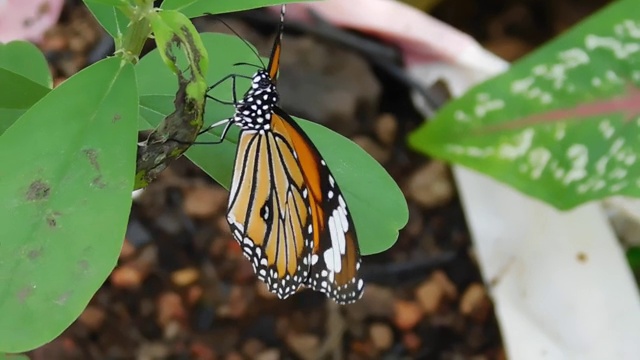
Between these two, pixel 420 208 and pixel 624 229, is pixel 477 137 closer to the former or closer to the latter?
pixel 420 208

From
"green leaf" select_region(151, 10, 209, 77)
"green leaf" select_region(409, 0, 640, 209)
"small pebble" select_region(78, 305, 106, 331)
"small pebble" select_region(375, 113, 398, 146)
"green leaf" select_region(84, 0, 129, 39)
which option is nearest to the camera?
"green leaf" select_region(151, 10, 209, 77)

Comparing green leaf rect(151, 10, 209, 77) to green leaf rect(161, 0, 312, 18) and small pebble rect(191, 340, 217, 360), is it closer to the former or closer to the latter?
green leaf rect(161, 0, 312, 18)

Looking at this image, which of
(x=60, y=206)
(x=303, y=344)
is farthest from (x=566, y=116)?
(x=60, y=206)

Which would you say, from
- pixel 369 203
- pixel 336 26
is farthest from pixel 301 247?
pixel 336 26

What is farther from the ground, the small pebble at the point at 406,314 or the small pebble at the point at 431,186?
the small pebble at the point at 431,186

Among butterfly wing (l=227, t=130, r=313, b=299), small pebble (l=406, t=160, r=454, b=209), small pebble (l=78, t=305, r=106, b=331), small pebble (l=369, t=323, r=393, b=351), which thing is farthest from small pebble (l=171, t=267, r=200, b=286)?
butterfly wing (l=227, t=130, r=313, b=299)

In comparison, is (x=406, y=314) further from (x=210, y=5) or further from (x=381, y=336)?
(x=210, y=5)

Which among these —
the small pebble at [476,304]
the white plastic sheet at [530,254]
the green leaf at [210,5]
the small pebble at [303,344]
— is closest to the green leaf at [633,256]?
the white plastic sheet at [530,254]

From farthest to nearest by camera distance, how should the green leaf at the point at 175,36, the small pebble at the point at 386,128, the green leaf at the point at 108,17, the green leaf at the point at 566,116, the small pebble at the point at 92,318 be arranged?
the small pebble at the point at 386,128, the small pebble at the point at 92,318, the green leaf at the point at 566,116, the green leaf at the point at 108,17, the green leaf at the point at 175,36

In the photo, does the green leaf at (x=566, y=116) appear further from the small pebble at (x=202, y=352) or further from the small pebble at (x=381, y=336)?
the small pebble at (x=202, y=352)
